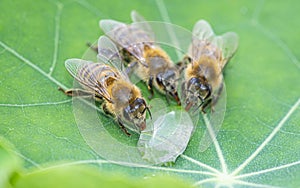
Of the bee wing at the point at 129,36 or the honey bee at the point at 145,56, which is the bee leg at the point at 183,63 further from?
the bee wing at the point at 129,36

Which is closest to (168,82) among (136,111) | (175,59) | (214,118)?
(214,118)

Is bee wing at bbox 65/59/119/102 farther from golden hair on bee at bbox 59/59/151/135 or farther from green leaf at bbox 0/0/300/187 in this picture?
green leaf at bbox 0/0/300/187

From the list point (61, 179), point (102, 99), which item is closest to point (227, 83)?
point (102, 99)

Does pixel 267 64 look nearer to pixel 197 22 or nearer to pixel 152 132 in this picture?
pixel 197 22

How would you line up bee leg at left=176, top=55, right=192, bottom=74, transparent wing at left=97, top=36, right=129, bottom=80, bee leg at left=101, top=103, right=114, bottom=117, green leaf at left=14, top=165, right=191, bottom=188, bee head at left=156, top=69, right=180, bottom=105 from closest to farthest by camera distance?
green leaf at left=14, top=165, right=191, bottom=188, bee leg at left=101, top=103, right=114, bottom=117, transparent wing at left=97, top=36, right=129, bottom=80, bee head at left=156, top=69, right=180, bottom=105, bee leg at left=176, top=55, right=192, bottom=74

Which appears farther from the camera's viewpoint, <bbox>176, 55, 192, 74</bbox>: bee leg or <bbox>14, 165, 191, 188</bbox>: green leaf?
<bbox>176, 55, 192, 74</bbox>: bee leg

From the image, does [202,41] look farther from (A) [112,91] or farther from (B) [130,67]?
(A) [112,91]

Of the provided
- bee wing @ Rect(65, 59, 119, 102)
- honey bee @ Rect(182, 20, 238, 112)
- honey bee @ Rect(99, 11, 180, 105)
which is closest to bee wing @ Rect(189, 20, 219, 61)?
honey bee @ Rect(182, 20, 238, 112)
